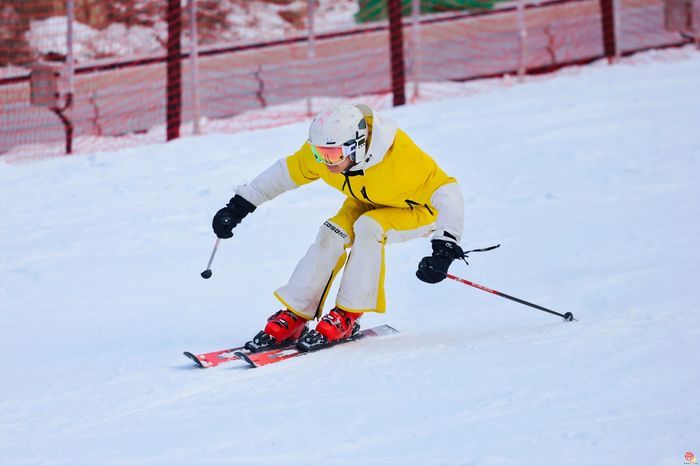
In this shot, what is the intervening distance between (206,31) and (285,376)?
934cm

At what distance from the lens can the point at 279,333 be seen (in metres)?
5.10

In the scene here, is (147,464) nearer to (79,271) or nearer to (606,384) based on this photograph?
(606,384)

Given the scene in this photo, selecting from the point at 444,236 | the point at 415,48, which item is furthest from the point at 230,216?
the point at 415,48

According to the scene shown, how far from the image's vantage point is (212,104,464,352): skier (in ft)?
15.8

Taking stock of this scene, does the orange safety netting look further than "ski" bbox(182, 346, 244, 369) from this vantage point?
Yes

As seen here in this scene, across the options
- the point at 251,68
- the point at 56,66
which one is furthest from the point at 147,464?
the point at 251,68

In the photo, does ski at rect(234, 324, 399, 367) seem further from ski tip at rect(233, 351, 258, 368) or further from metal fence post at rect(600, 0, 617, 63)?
metal fence post at rect(600, 0, 617, 63)

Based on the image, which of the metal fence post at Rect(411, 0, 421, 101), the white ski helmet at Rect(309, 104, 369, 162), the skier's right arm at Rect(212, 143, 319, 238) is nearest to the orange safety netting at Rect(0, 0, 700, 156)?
the metal fence post at Rect(411, 0, 421, 101)

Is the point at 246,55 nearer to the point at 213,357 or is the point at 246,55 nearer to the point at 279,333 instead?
the point at 279,333

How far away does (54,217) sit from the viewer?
843cm

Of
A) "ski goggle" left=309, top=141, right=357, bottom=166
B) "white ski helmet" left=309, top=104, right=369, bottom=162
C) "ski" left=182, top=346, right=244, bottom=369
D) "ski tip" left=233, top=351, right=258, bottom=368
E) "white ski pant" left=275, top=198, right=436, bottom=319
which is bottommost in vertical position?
"ski" left=182, top=346, right=244, bottom=369

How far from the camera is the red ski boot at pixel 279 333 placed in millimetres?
5040

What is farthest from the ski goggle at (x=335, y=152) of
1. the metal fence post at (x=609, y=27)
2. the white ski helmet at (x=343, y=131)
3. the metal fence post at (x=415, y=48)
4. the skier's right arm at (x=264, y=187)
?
the metal fence post at (x=609, y=27)

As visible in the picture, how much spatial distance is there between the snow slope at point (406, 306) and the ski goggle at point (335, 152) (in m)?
0.88
